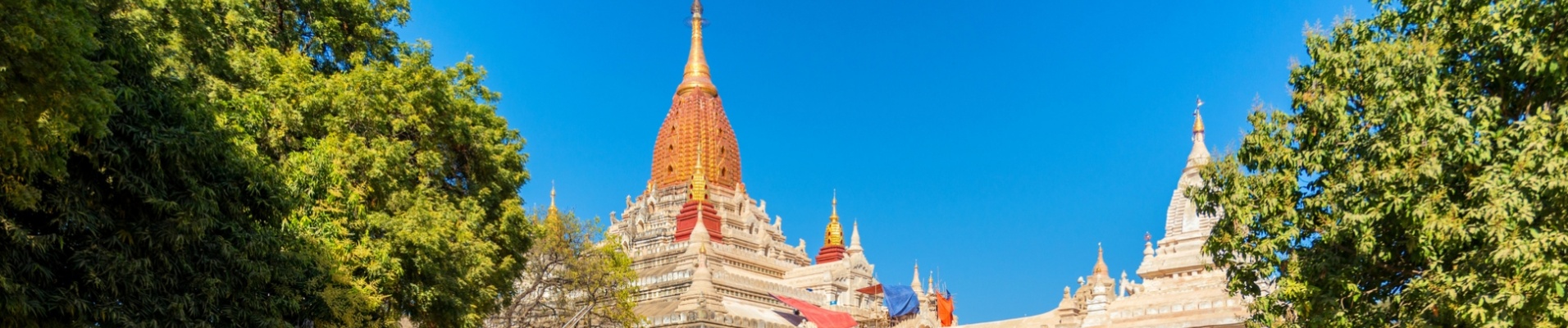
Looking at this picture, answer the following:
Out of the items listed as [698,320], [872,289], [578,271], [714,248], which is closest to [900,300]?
[872,289]

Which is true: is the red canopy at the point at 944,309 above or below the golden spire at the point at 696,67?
below

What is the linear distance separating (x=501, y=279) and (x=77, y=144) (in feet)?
35.9

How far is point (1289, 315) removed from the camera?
1548 cm

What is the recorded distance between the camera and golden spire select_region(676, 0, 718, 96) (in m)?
62.0

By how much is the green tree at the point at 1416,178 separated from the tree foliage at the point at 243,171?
10545 millimetres

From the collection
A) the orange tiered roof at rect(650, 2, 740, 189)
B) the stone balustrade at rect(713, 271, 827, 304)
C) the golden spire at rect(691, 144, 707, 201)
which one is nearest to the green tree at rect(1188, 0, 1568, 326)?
the stone balustrade at rect(713, 271, 827, 304)

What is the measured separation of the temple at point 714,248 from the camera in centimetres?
4081

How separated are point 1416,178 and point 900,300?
39.6 meters

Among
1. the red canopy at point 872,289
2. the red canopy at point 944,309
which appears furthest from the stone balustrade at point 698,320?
the red canopy at point 872,289

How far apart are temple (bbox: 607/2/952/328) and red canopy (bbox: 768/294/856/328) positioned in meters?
0.41

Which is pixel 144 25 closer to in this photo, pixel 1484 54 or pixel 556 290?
pixel 1484 54

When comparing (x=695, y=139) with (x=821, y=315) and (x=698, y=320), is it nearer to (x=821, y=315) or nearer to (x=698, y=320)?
(x=821, y=315)

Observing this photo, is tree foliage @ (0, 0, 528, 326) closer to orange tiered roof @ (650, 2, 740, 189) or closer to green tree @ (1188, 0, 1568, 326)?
green tree @ (1188, 0, 1568, 326)

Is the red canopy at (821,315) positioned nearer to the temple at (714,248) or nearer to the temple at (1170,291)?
the temple at (714,248)
